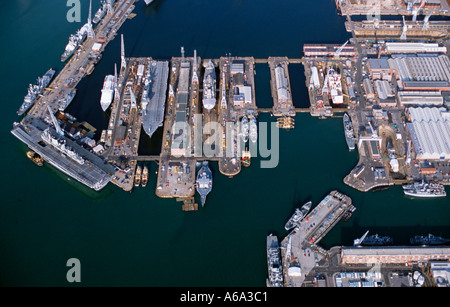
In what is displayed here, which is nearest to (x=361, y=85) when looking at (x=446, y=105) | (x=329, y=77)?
(x=329, y=77)

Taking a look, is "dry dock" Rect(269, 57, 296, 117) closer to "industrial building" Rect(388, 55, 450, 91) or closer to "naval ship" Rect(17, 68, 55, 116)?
"industrial building" Rect(388, 55, 450, 91)

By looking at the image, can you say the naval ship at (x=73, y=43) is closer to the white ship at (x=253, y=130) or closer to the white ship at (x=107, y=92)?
the white ship at (x=107, y=92)

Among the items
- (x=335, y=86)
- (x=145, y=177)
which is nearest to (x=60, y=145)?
(x=145, y=177)

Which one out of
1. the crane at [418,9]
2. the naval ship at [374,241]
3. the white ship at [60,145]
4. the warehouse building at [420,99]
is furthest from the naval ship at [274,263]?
the crane at [418,9]

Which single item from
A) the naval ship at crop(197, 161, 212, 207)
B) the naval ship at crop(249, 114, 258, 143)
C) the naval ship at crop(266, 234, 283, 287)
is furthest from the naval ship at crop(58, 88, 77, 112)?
the naval ship at crop(266, 234, 283, 287)

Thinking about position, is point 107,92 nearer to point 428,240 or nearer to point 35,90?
point 35,90
